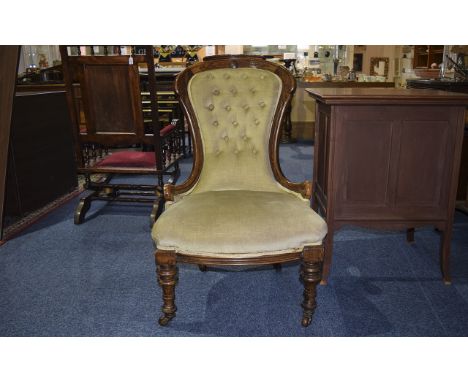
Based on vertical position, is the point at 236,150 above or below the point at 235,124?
below

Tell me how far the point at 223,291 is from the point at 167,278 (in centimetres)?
52

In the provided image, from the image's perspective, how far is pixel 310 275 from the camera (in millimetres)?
1837

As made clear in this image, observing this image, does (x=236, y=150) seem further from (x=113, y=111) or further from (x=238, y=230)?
(x=113, y=111)

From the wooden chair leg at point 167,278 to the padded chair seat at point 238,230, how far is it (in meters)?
0.04

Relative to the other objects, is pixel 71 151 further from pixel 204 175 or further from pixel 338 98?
pixel 338 98

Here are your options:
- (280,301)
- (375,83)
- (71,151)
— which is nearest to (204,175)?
(280,301)

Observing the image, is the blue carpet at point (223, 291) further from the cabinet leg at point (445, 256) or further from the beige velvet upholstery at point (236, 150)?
the beige velvet upholstery at point (236, 150)

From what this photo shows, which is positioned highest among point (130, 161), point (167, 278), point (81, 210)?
point (130, 161)

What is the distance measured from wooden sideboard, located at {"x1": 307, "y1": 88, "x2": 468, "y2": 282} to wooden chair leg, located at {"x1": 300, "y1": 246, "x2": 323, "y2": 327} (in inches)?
17.3

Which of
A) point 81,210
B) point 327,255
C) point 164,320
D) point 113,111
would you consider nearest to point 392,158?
point 327,255

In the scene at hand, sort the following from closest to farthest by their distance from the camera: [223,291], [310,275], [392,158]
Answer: [310,275]
[392,158]
[223,291]

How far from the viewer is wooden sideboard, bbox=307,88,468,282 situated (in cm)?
208

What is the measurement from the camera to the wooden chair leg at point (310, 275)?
1.78 metres

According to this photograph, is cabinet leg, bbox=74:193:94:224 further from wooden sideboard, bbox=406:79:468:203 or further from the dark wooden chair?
wooden sideboard, bbox=406:79:468:203
